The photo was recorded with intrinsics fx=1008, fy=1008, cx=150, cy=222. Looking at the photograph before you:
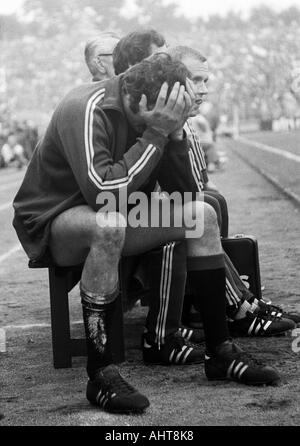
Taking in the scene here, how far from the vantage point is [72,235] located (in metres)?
3.92

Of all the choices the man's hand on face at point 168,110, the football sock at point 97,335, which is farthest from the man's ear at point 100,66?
the football sock at point 97,335

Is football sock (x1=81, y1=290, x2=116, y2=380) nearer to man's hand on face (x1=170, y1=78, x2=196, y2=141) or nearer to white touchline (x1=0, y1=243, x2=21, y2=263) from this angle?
man's hand on face (x1=170, y1=78, x2=196, y2=141)

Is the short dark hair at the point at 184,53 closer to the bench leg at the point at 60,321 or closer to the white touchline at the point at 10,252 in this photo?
the bench leg at the point at 60,321

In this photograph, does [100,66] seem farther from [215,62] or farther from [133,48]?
[215,62]

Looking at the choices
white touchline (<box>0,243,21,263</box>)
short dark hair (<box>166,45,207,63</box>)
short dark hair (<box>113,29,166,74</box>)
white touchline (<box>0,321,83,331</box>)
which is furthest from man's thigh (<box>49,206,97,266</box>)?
white touchline (<box>0,243,21,263</box>)

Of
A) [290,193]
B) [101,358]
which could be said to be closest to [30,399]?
[101,358]

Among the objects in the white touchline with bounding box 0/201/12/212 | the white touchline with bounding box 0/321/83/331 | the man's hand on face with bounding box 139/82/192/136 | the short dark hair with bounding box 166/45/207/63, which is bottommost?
the white touchline with bounding box 0/201/12/212

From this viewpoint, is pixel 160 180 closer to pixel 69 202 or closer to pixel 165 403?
pixel 69 202

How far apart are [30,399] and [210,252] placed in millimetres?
921

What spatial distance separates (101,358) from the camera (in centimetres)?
379

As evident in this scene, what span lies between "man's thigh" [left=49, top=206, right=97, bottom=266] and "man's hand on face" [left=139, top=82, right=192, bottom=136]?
1.37ft

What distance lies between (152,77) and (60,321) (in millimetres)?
1225

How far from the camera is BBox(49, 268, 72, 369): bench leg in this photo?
4352mm

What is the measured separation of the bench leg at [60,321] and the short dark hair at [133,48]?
94 centimetres
